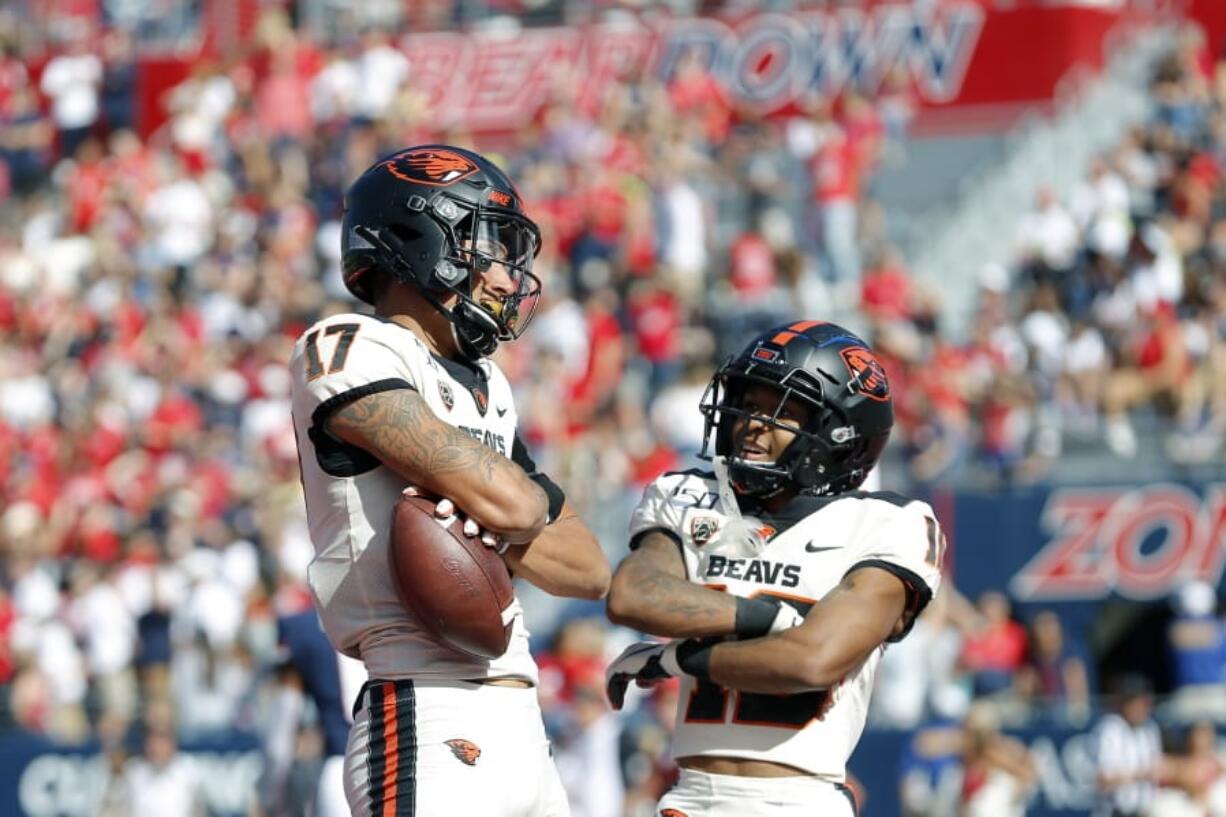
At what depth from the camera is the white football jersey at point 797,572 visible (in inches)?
203

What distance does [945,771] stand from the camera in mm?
12328

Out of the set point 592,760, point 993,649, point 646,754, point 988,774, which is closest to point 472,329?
point 592,760

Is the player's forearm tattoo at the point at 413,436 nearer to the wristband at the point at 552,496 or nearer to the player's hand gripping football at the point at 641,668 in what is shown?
the wristband at the point at 552,496

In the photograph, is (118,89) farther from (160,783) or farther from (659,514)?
(659,514)

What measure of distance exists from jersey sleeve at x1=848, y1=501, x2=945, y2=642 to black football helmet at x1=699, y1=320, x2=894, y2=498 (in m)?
0.20

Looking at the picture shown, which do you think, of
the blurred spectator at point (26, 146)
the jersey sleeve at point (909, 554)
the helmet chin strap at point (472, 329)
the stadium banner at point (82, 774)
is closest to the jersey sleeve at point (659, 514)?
the jersey sleeve at point (909, 554)

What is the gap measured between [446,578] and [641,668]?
76 cm

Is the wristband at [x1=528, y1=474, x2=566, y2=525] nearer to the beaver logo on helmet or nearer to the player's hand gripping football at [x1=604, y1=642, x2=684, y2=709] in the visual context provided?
the player's hand gripping football at [x1=604, y1=642, x2=684, y2=709]

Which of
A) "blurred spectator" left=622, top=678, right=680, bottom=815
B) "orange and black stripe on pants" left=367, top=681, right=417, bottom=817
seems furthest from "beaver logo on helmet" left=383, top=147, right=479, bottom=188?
"blurred spectator" left=622, top=678, right=680, bottom=815

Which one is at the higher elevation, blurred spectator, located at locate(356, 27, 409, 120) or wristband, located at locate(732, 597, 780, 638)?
wristband, located at locate(732, 597, 780, 638)

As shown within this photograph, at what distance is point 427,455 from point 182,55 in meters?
20.9

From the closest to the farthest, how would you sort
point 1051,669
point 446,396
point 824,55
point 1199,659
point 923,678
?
point 446,396 < point 923,678 < point 1199,659 < point 1051,669 < point 824,55

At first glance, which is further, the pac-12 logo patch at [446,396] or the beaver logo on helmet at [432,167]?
the beaver logo on helmet at [432,167]

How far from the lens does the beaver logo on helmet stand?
16.9 feet
